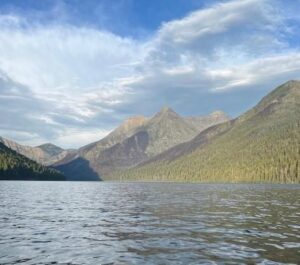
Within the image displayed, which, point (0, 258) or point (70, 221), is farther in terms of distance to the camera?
point (70, 221)

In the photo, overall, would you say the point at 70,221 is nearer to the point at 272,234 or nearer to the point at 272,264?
the point at 272,234

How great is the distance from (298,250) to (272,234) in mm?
7349

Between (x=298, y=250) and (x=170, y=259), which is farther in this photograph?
(x=298, y=250)

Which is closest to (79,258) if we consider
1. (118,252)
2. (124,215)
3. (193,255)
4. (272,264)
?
(118,252)

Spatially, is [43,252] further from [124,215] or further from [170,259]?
[124,215]

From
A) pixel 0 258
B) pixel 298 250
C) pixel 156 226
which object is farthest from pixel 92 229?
pixel 298 250

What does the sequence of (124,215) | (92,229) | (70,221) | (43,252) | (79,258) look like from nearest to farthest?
(79,258), (43,252), (92,229), (70,221), (124,215)

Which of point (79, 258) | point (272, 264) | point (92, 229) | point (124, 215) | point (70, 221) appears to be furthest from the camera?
point (124, 215)

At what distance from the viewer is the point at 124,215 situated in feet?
166

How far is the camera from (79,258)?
25016 mm

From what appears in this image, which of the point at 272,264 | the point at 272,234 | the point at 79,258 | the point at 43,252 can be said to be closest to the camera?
the point at 272,264

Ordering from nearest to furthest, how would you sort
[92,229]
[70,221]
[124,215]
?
[92,229], [70,221], [124,215]

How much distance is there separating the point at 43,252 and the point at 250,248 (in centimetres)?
1395

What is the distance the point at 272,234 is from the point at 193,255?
11700 mm
